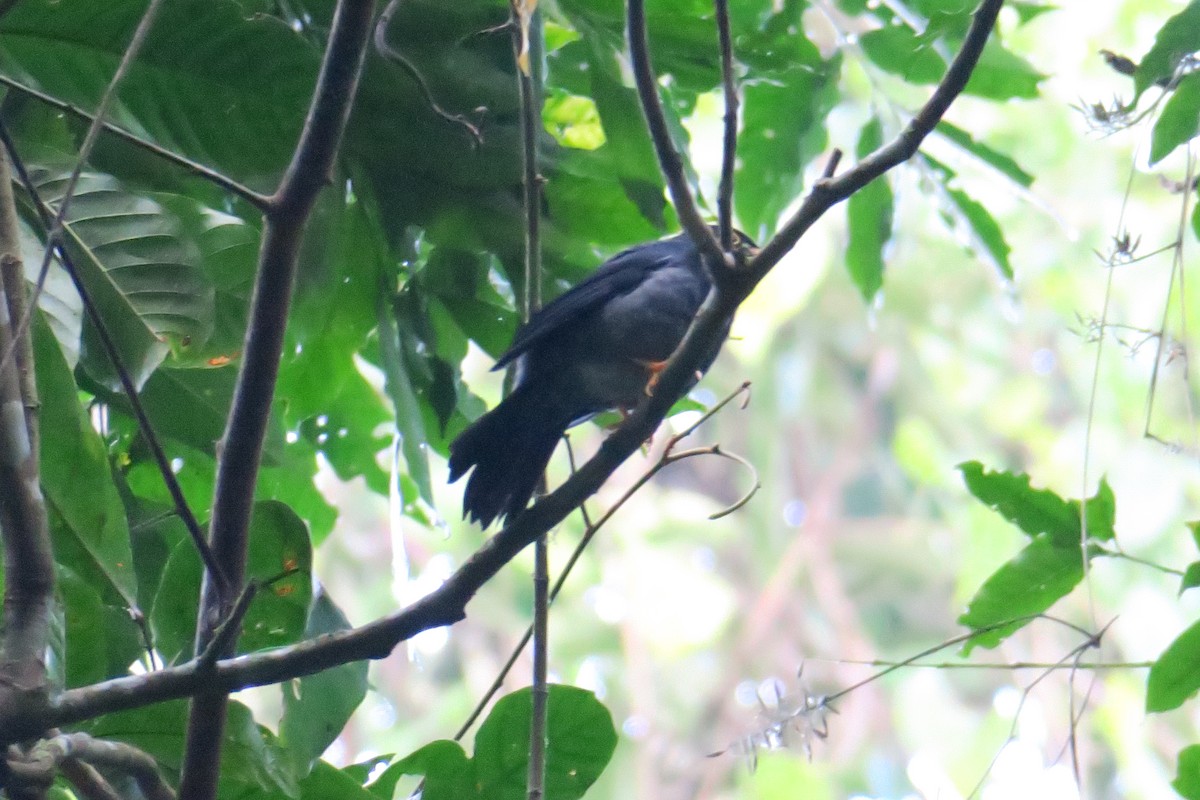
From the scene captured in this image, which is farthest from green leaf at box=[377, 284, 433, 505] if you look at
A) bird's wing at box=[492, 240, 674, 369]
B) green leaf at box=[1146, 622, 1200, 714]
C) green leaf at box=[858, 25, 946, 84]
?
green leaf at box=[1146, 622, 1200, 714]

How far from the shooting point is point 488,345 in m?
2.70

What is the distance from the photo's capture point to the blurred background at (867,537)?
9.75 metres

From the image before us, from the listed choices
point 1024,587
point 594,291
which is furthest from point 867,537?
point 1024,587

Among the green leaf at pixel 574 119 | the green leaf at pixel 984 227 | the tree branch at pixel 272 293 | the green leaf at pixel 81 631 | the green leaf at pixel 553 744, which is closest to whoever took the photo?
the tree branch at pixel 272 293

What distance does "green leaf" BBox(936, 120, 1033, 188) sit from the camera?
9.09 feet

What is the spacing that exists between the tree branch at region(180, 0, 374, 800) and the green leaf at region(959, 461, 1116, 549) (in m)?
1.25

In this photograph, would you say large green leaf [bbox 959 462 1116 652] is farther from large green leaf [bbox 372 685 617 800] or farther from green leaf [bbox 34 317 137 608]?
green leaf [bbox 34 317 137 608]

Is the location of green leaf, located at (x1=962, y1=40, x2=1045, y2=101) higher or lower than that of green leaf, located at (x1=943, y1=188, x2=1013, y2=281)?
higher

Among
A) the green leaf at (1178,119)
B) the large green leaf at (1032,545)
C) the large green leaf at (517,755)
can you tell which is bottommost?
the large green leaf at (517,755)

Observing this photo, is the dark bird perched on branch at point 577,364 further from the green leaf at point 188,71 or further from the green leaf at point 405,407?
the green leaf at point 188,71

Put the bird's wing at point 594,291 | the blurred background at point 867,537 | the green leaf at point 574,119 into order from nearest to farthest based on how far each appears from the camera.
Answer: the bird's wing at point 594,291
the green leaf at point 574,119
the blurred background at point 867,537

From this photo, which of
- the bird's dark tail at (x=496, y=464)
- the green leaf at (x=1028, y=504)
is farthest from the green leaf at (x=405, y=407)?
the green leaf at (x=1028, y=504)

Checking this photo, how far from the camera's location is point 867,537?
15680 mm

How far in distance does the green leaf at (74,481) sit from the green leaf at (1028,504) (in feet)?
4.71
